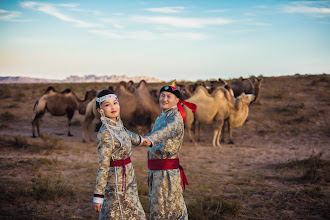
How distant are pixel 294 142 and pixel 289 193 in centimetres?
697

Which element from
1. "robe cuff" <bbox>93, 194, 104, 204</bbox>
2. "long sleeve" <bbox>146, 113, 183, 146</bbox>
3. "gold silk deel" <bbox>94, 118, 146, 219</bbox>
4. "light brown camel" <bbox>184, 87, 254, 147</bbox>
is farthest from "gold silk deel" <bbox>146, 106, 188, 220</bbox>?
"light brown camel" <bbox>184, 87, 254, 147</bbox>

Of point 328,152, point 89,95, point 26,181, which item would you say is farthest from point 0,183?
point 328,152

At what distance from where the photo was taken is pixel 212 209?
5641 millimetres

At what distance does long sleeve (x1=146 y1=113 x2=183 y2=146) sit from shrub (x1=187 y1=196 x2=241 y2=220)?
2.26 meters

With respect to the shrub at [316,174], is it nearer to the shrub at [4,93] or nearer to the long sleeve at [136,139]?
the long sleeve at [136,139]

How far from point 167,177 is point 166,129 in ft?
1.82

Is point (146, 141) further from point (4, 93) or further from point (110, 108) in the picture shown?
point (4, 93)

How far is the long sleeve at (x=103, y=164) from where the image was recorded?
9.59 feet

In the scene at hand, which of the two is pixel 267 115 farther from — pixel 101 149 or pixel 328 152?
pixel 101 149

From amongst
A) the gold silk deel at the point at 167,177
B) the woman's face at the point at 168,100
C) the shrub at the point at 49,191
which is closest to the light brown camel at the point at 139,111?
the shrub at the point at 49,191

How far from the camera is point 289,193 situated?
A: 6492 millimetres

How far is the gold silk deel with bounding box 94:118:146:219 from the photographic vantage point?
10.1 ft

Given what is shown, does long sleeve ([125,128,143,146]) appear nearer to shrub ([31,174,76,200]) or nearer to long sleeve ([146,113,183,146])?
long sleeve ([146,113,183,146])

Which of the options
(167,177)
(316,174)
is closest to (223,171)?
(316,174)
